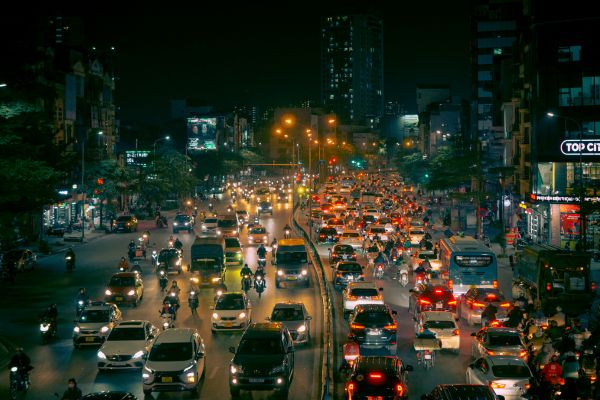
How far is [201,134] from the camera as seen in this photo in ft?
523

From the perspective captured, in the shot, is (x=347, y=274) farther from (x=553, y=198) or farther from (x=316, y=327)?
(x=553, y=198)

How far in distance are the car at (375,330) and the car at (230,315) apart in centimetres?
490

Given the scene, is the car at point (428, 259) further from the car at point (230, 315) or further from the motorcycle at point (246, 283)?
the car at point (230, 315)

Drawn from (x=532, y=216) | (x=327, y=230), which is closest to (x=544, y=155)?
(x=532, y=216)

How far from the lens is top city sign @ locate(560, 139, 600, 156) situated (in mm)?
55844

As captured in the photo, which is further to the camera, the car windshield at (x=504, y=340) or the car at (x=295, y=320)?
the car at (x=295, y=320)

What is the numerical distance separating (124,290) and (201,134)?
127 metres

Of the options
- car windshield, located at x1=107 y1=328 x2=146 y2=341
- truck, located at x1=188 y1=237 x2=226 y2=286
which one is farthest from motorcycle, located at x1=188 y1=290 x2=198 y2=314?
car windshield, located at x1=107 y1=328 x2=146 y2=341

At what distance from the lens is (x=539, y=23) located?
60188 mm

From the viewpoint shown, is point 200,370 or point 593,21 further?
point 593,21

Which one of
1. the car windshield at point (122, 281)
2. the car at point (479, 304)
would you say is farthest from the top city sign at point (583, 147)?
the car windshield at point (122, 281)

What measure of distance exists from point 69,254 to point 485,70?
90.7 metres

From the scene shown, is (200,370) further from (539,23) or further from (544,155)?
(539,23)

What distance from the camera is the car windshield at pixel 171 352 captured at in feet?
66.7
